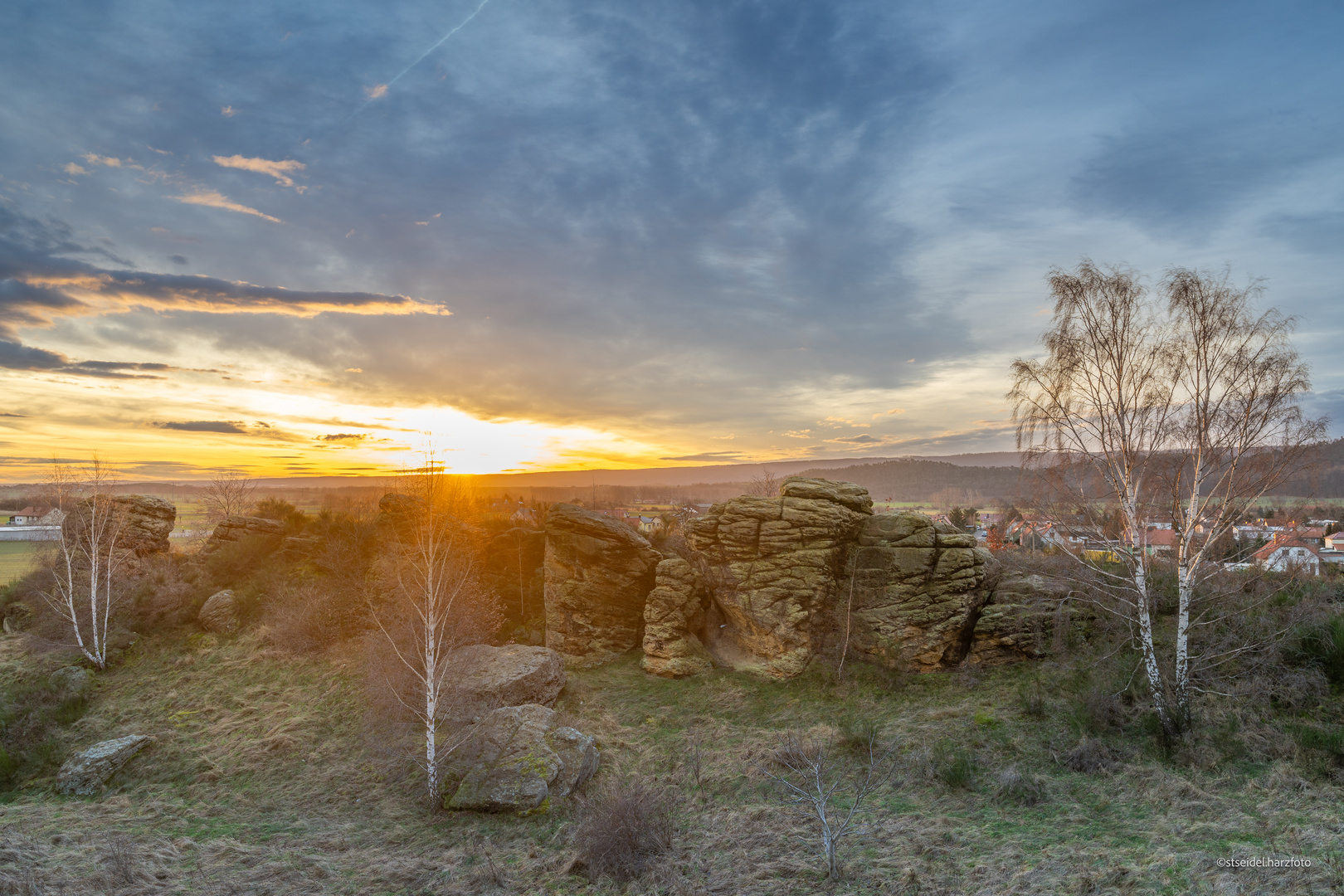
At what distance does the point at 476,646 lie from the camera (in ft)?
57.8

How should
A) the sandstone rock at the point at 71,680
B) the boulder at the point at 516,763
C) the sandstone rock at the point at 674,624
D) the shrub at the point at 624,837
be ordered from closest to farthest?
1. the shrub at the point at 624,837
2. the boulder at the point at 516,763
3. the sandstone rock at the point at 71,680
4. the sandstone rock at the point at 674,624

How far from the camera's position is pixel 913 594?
19297 mm

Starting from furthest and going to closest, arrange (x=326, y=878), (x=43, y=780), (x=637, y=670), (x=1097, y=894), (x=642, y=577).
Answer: (x=642, y=577)
(x=637, y=670)
(x=43, y=780)
(x=326, y=878)
(x=1097, y=894)

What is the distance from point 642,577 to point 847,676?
8474 mm

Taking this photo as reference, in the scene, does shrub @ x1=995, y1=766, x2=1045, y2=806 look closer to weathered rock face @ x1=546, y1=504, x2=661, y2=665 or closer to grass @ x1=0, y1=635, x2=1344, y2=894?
grass @ x1=0, y1=635, x2=1344, y2=894

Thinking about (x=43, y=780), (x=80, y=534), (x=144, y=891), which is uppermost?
(x=80, y=534)

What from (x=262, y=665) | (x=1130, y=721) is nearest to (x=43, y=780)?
(x=262, y=665)

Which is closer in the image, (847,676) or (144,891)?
(144,891)

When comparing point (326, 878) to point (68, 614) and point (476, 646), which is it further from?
point (68, 614)

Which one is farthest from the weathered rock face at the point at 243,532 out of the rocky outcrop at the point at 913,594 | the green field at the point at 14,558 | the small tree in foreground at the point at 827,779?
the rocky outcrop at the point at 913,594

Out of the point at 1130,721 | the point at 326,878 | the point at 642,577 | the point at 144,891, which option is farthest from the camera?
the point at 642,577

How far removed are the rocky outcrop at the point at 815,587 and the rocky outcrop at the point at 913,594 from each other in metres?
0.03

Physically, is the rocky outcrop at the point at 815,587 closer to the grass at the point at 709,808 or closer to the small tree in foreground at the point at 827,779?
the grass at the point at 709,808

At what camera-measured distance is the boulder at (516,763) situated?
13125 mm
